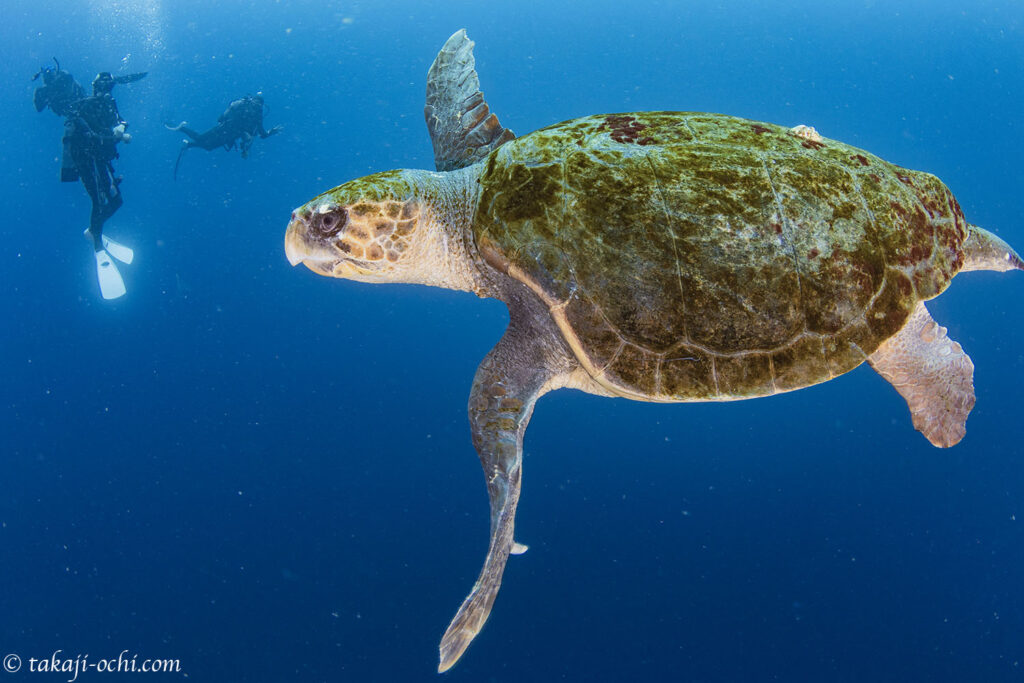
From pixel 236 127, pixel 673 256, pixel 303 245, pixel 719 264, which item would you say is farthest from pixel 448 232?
pixel 236 127

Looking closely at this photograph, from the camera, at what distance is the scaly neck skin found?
261cm

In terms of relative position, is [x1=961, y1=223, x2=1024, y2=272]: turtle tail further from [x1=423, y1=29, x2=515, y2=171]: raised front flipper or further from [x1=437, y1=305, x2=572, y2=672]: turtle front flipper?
[x1=423, y1=29, x2=515, y2=171]: raised front flipper

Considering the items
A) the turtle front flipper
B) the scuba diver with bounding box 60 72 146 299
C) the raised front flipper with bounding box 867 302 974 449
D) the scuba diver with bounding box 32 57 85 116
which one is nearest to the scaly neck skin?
the turtle front flipper

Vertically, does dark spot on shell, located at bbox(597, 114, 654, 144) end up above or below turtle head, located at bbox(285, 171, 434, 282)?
above

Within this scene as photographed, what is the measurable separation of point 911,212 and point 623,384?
1.47 meters

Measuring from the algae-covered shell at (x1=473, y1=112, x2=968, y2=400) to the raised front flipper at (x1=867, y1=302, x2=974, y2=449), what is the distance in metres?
0.38

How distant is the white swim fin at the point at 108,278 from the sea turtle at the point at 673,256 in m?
9.98

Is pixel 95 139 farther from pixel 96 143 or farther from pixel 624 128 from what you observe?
pixel 624 128

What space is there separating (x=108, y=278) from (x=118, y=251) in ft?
2.35

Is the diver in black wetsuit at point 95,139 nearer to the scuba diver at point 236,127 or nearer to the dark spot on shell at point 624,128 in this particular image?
the scuba diver at point 236,127

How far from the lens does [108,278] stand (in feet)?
33.0

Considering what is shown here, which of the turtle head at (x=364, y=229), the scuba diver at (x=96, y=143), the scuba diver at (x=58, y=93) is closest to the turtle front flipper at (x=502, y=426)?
the turtle head at (x=364, y=229)

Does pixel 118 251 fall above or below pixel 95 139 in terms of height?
below

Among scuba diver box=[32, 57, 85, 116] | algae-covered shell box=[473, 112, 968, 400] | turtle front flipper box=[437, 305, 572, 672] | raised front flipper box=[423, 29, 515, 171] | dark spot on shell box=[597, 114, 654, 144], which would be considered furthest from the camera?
scuba diver box=[32, 57, 85, 116]
